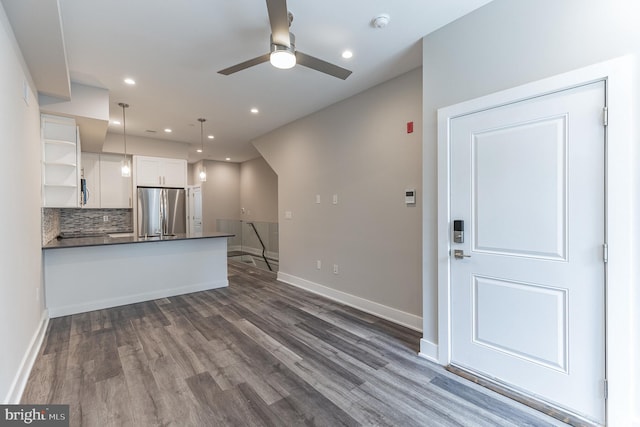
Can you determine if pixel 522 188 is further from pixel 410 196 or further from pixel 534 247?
pixel 410 196

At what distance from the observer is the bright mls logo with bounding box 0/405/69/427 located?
168 centimetres

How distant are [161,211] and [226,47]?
14.8ft

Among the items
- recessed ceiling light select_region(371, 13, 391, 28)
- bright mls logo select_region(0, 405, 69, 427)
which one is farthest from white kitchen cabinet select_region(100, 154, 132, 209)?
recessed ceiling light select_region(371, 13, 391, 28)

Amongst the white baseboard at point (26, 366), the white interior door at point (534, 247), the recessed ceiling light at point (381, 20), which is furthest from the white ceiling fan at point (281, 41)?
the white baseboard at point (26, 366)

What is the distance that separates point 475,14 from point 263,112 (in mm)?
3037

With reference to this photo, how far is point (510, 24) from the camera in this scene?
2.02m

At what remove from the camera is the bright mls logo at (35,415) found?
1683 mm

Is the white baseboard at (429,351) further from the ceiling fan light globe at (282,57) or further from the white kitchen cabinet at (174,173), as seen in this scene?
the white kitchen cabinet at (174,173)

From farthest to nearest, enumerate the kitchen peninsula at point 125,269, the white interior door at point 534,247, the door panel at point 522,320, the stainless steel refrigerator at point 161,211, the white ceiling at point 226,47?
the stainless steel refrigerator at point 161,211, the kitchen peninsula at point 125,269, the white ceiling at point 226,47, the door panel at point 522,320, the white interior door at point 534,247

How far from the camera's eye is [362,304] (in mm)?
3754

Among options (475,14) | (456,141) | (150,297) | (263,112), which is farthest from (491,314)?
(150,297)

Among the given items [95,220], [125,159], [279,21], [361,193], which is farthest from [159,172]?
[279,21]

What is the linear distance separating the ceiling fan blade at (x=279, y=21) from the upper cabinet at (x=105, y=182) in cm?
546

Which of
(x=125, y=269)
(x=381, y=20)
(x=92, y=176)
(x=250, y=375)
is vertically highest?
(x=381, y=20)
